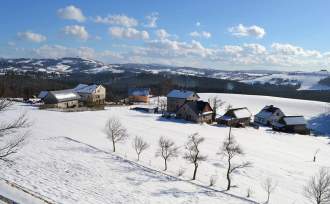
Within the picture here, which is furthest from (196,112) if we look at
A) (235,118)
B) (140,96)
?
(140,96)

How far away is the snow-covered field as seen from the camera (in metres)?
27.3

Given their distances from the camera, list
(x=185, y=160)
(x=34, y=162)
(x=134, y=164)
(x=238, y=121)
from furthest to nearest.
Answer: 1. (x=238, y=121)
2. (x=185, y=160)
3. (x=134, y=164)
4. (x=34, y=162)

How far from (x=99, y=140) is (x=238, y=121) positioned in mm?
34414

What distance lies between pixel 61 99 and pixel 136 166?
154 ft

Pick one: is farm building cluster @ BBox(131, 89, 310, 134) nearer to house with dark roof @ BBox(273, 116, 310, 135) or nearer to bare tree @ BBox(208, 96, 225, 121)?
house with dark roof @ BBox(273, 116, 310, 135)

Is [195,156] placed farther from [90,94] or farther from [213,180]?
[90,94]

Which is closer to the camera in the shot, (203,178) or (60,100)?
(203,178)

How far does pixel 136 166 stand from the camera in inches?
1346

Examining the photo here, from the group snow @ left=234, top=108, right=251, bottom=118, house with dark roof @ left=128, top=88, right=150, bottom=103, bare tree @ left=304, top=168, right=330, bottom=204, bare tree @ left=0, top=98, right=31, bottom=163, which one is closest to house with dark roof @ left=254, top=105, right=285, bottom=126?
snow @ left=234, top=108, right=251, bottom=118

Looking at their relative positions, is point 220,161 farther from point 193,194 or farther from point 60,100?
point 60,100

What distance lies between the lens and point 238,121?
69.9 meters

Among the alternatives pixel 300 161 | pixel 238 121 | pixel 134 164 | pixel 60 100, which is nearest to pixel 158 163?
pixel 134 164

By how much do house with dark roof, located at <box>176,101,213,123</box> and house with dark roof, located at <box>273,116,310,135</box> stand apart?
14.8 metres

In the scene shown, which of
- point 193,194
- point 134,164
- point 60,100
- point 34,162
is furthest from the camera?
point 60,100
